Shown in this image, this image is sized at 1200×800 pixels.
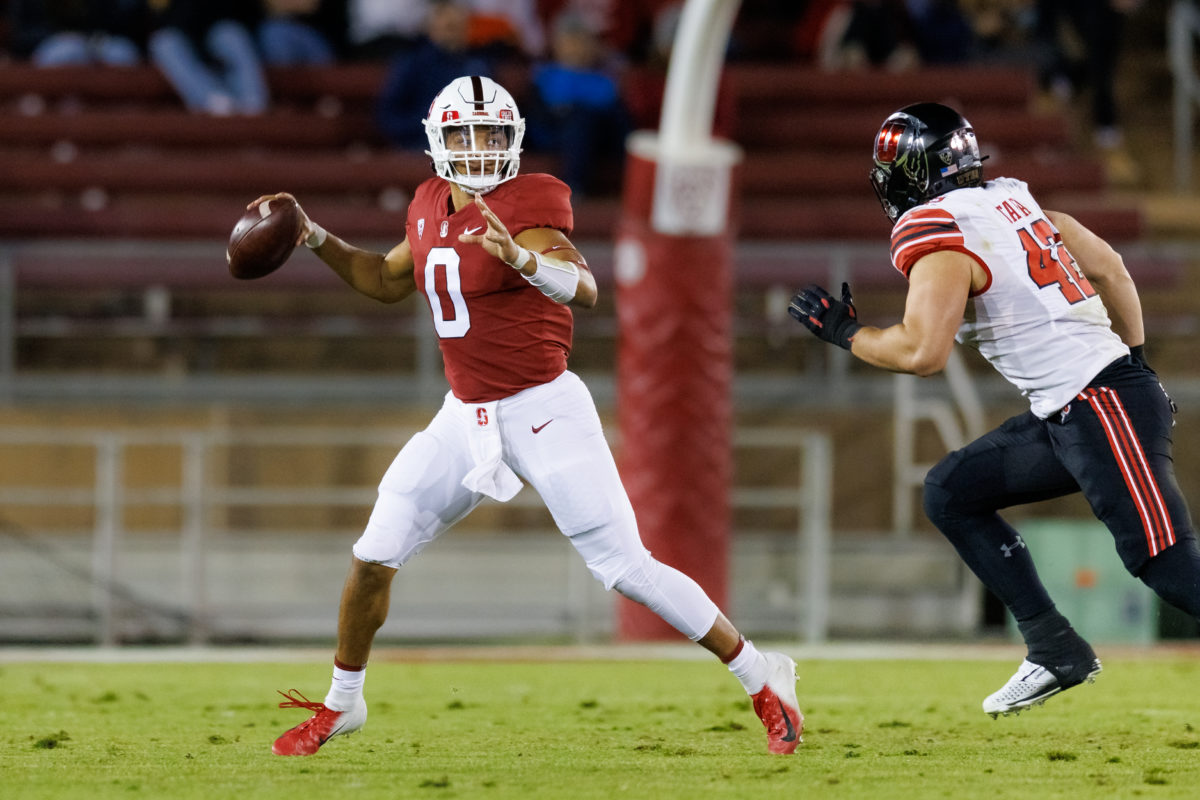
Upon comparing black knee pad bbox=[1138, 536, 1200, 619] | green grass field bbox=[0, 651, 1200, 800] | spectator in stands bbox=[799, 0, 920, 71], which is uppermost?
spectator in stands bbox=[799, 0, 920, 71]

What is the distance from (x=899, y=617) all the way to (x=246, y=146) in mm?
5927

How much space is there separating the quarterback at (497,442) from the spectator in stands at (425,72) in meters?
6.92

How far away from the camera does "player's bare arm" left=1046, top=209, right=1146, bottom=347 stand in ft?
17.3

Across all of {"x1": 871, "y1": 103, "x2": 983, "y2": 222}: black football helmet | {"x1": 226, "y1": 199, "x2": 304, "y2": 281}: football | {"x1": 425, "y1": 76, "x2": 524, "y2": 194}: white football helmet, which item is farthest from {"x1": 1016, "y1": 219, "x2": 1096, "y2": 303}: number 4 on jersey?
{"x1": 226, "y1": 199, "x2": 304, "y2": 281}: football

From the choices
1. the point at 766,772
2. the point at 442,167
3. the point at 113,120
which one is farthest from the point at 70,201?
the point at 766,772

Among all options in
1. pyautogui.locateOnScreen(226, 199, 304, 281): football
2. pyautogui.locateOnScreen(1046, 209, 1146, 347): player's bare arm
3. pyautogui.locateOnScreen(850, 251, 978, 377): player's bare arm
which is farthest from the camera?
pyautogui.locateOnScreen(226, 199, 304, 281): football

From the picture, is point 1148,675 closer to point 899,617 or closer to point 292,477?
point 899,617

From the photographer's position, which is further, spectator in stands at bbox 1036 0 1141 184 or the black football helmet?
spectator in stands at bbox 1036 0 1141 184

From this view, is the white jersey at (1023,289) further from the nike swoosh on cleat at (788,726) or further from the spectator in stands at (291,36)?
the spectator in stands at (291,36)

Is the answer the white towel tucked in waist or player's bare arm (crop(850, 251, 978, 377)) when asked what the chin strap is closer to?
the white towel tucked in waist

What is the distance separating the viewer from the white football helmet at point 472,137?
5180 mm

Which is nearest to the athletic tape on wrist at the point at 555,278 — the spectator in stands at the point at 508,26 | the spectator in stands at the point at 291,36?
the spectator in stands at the point at 508,26

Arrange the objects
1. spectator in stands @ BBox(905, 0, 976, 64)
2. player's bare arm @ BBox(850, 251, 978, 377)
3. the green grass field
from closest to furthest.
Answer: the green grass field, player's bare arm @ BBox(850, 251, 978, 377), spectator in stands @ BBox(905, 0, 976, 64)

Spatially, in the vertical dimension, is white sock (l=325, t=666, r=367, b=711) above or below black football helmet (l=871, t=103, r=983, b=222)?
below
